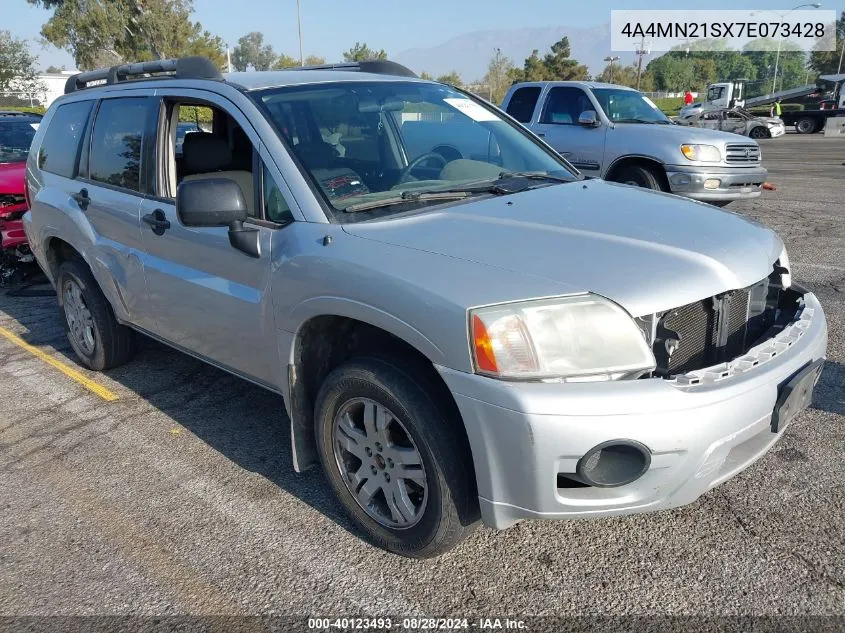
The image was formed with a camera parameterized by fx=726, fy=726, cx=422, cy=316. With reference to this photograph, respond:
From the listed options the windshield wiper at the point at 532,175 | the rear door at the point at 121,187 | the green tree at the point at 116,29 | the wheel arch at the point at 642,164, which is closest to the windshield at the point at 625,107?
the wheel arch at the point at 642,164

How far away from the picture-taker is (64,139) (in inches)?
195

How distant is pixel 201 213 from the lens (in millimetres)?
2980

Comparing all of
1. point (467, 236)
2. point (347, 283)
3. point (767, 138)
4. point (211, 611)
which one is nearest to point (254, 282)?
point (347, 283)

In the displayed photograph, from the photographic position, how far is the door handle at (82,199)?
4531mm

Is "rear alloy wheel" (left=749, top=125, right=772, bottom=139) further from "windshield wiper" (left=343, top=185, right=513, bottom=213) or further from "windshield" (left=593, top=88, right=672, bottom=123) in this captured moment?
"windshield wiper" (left=343, top=185, right=513, bottom=213)

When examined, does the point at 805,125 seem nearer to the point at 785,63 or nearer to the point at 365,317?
the point at 365,317

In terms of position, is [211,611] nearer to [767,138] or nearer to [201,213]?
[201,213]

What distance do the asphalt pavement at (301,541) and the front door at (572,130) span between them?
5820mm

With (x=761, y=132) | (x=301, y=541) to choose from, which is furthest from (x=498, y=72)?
(x=301, y=541)

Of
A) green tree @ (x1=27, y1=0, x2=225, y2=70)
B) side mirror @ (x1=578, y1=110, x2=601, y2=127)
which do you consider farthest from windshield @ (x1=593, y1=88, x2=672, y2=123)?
green tree @ (x1=27, y1=0, x2=225, y2=70)

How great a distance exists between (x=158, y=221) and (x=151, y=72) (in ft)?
3.66

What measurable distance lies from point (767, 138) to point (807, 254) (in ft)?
82.1

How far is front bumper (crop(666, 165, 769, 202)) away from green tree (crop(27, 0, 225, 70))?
37746 millimetres

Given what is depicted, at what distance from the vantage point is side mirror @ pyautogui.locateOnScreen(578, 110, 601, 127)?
953 cm
